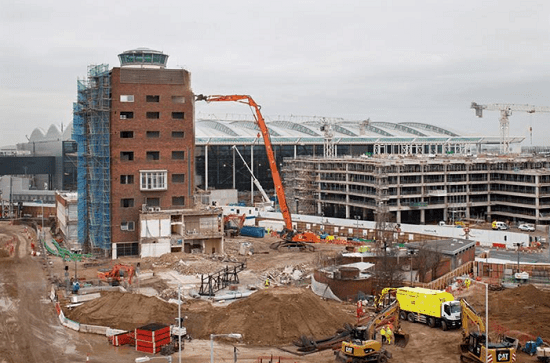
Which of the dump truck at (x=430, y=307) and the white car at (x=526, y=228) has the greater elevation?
the white car at (x=526, y=228)

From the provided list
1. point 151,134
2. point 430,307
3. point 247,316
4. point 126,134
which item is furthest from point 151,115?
point 430,307

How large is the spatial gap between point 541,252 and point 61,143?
103372 millimetres

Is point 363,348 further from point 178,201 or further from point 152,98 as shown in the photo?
point 152,98

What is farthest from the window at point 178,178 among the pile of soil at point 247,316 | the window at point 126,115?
the pile of soil at point 247,316

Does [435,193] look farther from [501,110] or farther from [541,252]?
[501,110]

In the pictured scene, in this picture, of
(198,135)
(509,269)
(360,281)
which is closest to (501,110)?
(198,135)

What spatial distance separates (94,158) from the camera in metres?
73.4

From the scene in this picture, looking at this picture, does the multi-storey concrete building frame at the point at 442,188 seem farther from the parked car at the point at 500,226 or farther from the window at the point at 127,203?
the window at the point at 127,203

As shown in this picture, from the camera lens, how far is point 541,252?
69.7 m

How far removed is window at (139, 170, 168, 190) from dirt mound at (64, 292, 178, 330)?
1192 inches

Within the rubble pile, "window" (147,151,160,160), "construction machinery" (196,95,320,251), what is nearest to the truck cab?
the rubble pile

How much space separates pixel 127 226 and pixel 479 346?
4872 centimetres

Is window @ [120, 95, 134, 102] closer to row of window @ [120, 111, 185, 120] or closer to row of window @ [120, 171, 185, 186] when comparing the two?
row of window @ [120, 111, 185, 120]

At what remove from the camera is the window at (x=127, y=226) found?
72375mm
